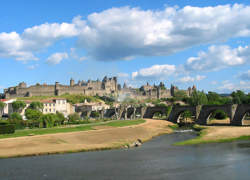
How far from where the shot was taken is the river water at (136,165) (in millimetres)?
23953

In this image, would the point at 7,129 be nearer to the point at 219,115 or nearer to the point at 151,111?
the point at 151,111

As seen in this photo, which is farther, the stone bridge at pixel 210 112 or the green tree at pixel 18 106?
the green tree at pixel 18 106

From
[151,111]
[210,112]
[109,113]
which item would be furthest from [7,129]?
[109,113]

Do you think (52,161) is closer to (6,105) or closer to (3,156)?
(3,156)

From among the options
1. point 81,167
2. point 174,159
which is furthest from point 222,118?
point 81,167

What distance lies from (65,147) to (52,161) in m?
7.44

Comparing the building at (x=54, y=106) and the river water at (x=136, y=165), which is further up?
the building at (x=54, y=106)

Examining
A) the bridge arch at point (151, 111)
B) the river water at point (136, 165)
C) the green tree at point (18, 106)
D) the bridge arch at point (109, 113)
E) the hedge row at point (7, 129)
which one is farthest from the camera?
the bridge arch at point (109, 113)

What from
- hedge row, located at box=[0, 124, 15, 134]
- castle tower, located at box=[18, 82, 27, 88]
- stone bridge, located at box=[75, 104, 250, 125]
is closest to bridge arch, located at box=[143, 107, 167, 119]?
stone bridge, located at box=[75, 104, 250, 125]

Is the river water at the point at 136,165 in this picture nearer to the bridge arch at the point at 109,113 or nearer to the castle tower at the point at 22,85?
the bridge arch at the point at 109,113

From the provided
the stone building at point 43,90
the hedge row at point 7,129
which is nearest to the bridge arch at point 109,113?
the stone building at point 43,90

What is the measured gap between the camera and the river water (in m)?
24.0

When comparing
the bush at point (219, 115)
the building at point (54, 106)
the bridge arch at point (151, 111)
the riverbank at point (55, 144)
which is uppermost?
the building at point (54, 106)

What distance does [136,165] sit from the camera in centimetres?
2792
